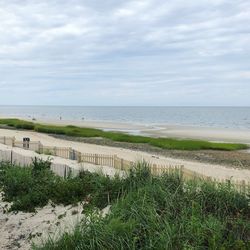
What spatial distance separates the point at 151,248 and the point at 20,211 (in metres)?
5.38

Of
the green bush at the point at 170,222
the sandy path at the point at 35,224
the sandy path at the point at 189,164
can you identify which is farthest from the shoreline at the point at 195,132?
the green bush at the point at 170,222

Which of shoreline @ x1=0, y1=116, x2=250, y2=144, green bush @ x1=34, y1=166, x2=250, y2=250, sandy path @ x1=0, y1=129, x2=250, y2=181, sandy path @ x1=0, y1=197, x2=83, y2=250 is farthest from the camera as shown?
shoreline @ x1=0, y1=116, x2=250, y2=144

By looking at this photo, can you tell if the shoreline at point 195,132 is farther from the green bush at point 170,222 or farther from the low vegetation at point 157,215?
the green bush at point 170,222

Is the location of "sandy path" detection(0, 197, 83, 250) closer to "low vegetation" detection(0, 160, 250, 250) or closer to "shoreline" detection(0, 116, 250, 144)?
"low vegetation" detection(0, 160, 250, 250)

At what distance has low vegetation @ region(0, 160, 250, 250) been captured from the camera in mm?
6746

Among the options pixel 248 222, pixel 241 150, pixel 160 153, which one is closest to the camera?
pixel 248 222

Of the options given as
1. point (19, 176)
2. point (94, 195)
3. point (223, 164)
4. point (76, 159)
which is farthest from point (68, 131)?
point (94, 195)

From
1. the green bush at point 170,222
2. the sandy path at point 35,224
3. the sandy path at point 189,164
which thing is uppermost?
the green bush at point 170,222

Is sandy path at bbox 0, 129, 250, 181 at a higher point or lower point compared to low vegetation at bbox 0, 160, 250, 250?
lower

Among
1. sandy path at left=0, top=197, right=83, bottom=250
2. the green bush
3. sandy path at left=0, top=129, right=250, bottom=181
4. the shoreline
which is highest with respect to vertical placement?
the green bush

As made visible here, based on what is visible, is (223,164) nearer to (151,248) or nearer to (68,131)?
(151,248)

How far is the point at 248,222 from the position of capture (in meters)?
7.26

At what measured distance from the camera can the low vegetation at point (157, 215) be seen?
266 inches

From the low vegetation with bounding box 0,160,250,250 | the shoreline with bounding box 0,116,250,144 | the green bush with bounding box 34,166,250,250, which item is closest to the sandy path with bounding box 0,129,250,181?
the low vegetation with bounding box 0,160,250,250
